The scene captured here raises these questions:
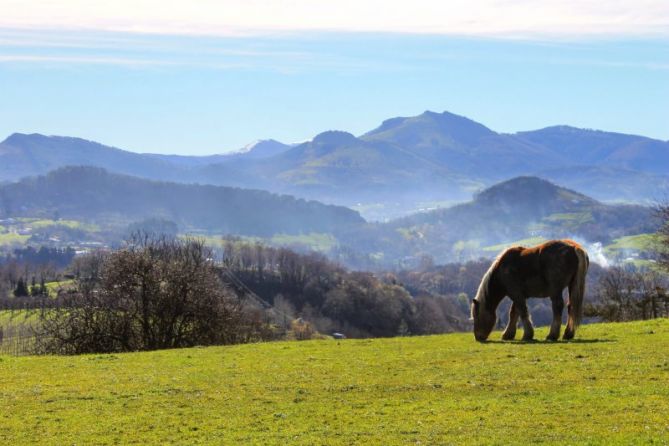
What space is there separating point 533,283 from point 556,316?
1.50 m

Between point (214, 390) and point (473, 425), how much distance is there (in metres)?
8.20

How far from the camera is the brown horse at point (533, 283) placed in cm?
2953

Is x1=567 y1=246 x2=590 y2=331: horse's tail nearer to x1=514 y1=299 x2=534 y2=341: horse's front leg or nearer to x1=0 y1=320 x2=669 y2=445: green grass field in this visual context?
x1=0 y1=320 x2=669 y2=445: green grass field

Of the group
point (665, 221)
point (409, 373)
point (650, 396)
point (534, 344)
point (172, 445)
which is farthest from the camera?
point (665, 221)

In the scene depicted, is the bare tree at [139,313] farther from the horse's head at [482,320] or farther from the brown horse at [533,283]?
the brown horse at [533,283]

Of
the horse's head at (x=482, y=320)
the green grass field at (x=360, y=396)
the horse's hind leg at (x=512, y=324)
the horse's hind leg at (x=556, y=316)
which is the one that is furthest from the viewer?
the horse's head at (x=482, y=320)

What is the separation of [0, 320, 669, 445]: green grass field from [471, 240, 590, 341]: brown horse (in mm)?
1336

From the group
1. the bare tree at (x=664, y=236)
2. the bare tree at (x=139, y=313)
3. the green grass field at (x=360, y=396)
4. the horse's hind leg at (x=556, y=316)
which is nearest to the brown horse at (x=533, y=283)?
the horse's hind leg at (x=556, y=316)

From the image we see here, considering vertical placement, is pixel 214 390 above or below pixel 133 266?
below

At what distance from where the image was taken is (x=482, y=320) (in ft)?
105

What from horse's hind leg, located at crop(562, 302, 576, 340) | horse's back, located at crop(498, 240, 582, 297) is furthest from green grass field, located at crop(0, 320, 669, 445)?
horse's back, located at crop(498, 240, 582, 297)

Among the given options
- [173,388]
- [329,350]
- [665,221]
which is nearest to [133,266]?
[329,350]

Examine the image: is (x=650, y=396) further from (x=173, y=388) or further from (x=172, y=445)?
(x=173, y=388)

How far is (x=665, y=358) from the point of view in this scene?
24.2 metres
